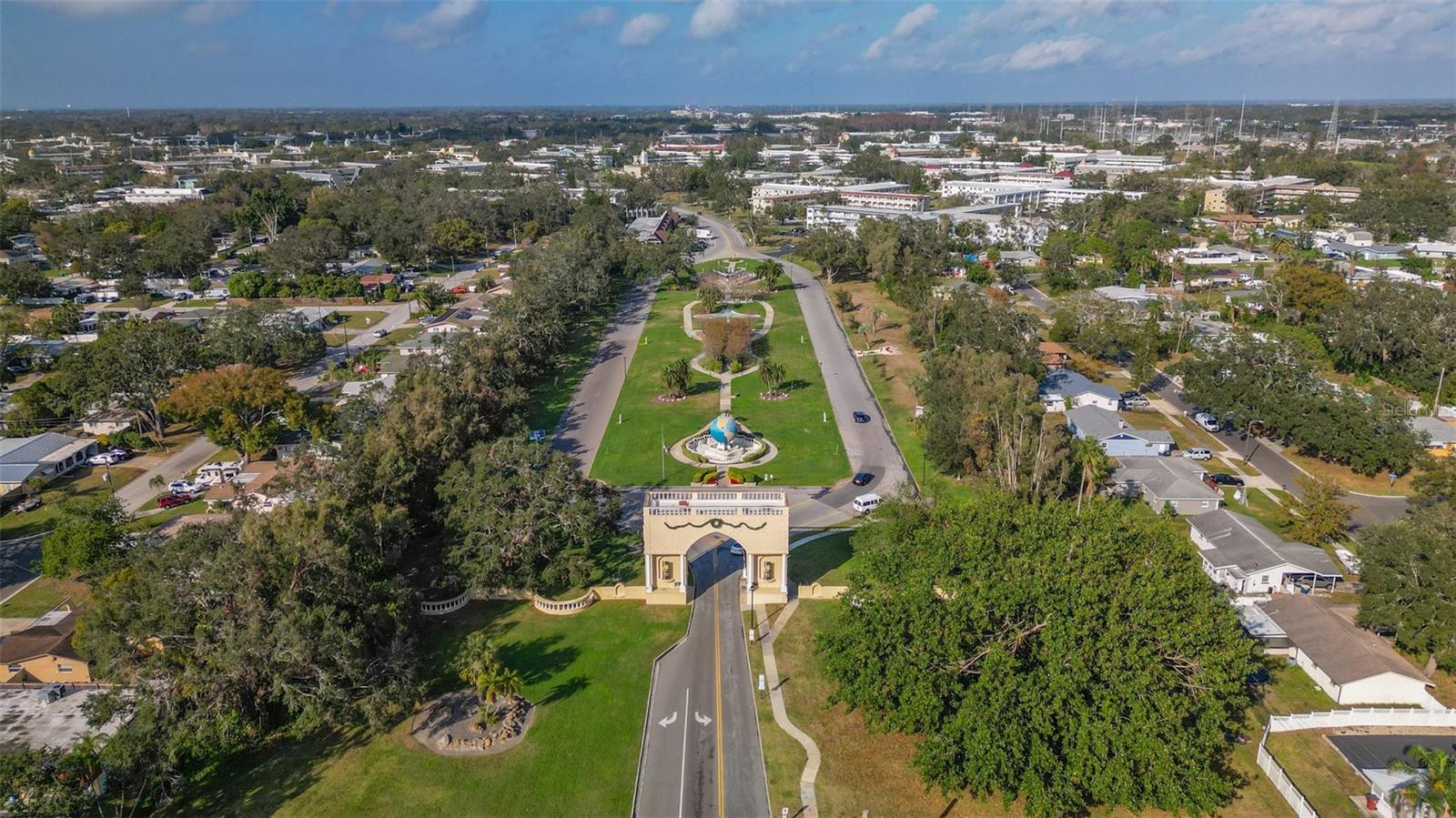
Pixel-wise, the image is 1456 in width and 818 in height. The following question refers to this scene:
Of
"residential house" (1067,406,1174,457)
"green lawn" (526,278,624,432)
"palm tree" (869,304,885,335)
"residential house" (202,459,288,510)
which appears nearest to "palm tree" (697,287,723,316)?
"green lawn" (526,278,624,432)

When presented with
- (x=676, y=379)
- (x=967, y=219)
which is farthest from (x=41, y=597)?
(x=967, y=219)

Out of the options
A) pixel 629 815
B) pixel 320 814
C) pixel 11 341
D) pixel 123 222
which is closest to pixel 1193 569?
pixel 629 815

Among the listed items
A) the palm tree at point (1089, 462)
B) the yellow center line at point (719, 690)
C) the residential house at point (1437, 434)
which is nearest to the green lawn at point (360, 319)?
the yellow center line at point (719, 690)

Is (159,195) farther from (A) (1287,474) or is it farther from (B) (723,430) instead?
(A) (1287,474)

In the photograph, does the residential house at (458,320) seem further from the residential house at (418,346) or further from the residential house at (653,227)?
the residential house at (653,227)

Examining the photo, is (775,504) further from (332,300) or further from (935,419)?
(332,300)

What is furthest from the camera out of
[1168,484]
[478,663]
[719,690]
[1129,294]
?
[1129,294]

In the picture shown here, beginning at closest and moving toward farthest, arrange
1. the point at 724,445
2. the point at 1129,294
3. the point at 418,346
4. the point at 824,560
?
the point at 824,560 < the point at 724,445 < the point at 418,346 < the point at 1129,294
